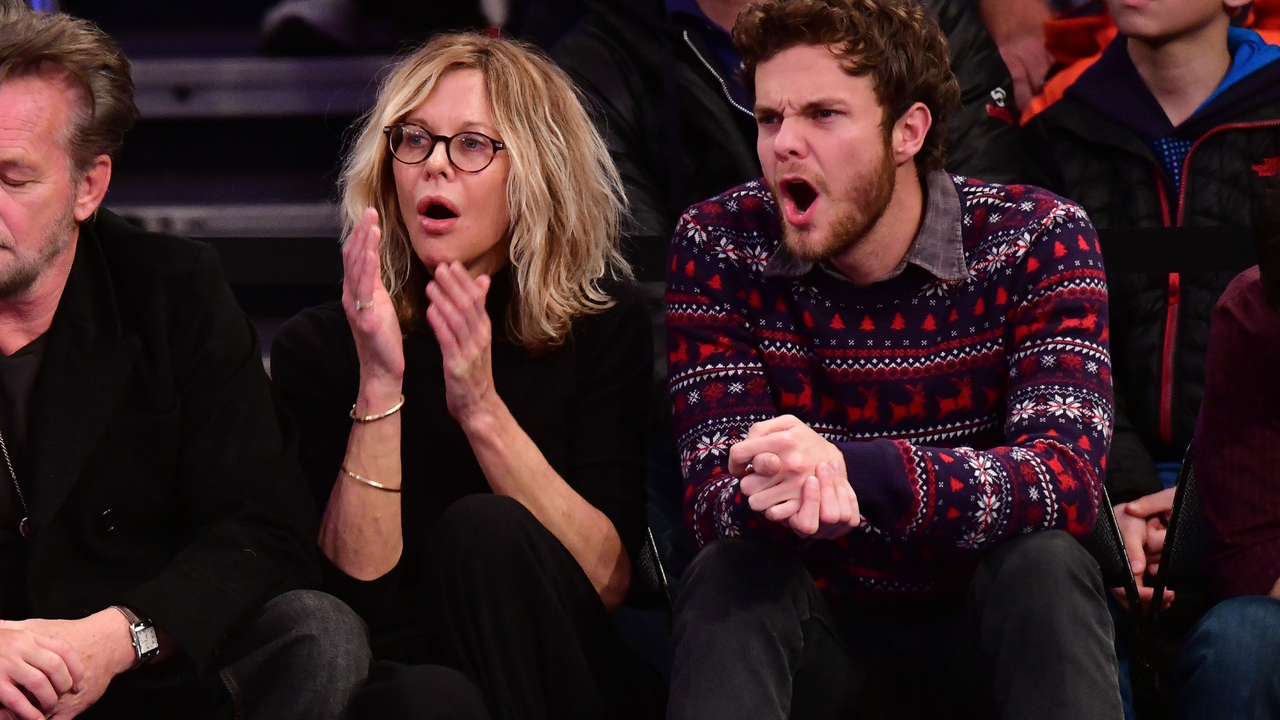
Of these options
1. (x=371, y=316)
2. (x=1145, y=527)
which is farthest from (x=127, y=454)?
(x=1145, y=527)

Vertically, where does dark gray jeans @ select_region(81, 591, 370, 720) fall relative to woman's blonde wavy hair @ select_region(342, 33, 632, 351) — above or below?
below

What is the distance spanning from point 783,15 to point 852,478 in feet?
2.27

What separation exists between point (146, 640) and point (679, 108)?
1.42 meters

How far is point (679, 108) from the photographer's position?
2604 mm

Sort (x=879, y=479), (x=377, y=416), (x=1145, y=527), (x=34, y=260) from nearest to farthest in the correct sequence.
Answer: (x=879, y=479) < (x=34, y=260) < (x=377, y=416) < (x=1145, y=527)

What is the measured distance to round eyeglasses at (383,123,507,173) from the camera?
6.89 feet

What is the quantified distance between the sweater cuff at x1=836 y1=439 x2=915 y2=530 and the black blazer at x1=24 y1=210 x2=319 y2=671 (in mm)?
713

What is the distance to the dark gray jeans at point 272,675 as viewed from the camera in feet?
5.36

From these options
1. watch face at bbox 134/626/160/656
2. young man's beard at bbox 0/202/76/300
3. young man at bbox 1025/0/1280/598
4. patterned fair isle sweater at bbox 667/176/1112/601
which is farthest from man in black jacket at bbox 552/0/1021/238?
watch face at bbox 134/626/160/656

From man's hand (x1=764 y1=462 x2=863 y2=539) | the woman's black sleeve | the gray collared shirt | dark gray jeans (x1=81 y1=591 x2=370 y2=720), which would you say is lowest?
dark gray jeans (x1=81 y1=591 x2=370 y2=720)

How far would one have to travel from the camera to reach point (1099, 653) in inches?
60.0

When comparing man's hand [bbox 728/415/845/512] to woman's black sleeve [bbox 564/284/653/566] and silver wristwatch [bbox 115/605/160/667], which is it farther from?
silver wristwatch [bbox 115/605/160/667]

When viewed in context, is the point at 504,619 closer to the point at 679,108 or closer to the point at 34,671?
the point at 34,671

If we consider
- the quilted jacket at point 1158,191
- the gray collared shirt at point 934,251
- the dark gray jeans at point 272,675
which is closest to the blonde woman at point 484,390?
the dark gray jeans at point 272,675
